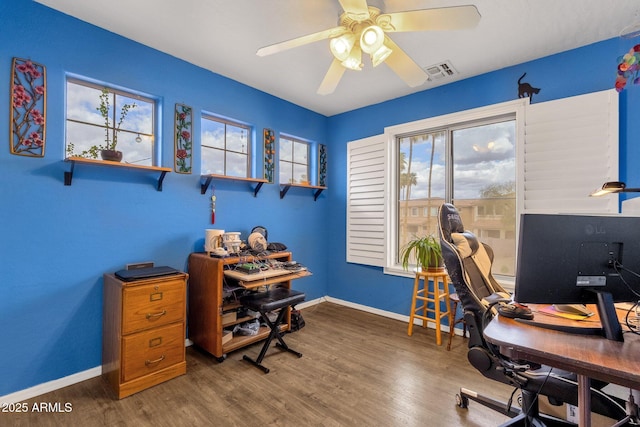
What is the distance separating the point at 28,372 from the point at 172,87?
2376 mm

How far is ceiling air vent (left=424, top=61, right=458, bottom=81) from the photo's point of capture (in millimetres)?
2750

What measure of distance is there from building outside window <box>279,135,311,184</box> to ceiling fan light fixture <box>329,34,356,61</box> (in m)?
2.01

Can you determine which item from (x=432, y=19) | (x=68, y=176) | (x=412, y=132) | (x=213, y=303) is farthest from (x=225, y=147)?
(x=432, y=19)

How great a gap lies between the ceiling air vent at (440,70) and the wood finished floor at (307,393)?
2636 millimetres

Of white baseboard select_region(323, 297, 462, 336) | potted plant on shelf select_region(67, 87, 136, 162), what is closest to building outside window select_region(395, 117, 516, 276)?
white baseboard select_region(323, 297, 462, 336)

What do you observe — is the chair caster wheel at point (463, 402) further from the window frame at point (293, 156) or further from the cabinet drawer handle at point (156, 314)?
the window frame at point (293, 156)

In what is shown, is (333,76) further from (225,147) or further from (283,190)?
(283,190)

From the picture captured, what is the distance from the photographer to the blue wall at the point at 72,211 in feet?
6.23

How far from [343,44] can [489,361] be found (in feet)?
6.30

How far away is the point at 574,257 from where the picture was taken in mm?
1059

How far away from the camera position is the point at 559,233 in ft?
3.45

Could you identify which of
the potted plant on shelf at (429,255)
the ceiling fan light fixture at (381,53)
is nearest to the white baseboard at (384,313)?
the potted plant on shelf at (429,255)

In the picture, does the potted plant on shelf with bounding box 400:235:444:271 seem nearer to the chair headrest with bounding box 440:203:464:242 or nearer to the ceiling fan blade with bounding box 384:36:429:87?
the chair headrest with bounding box 440:203:464:242

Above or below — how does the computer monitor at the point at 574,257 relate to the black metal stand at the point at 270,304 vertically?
above
